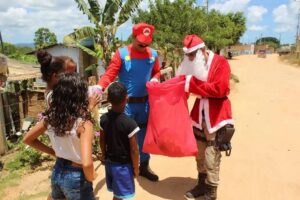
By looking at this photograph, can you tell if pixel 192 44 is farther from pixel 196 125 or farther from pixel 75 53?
pixel 75 53

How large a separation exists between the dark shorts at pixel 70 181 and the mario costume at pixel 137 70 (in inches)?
58.3

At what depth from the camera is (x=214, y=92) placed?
339cm

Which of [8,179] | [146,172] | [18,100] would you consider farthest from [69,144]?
[18,100]

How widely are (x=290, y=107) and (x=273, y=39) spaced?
328 feet

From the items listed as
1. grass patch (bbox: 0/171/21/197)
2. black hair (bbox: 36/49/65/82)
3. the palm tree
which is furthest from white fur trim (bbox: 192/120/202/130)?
the palm tree

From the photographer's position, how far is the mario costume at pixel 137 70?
12.7ft

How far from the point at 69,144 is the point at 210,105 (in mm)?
1720

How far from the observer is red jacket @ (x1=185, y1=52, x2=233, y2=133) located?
3.40 meters

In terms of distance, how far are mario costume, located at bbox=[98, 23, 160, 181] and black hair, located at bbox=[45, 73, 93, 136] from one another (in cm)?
146

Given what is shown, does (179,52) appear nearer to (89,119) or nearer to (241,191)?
(241,191)

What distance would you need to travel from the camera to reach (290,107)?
9570 mm

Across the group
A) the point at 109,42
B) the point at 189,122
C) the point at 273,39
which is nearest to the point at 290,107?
the point at 109,42

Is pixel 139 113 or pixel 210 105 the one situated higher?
pixel 210 105

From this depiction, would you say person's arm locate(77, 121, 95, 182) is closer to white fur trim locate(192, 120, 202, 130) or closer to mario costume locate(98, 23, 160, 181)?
mario costume locate(98, 23, 160, 181)
